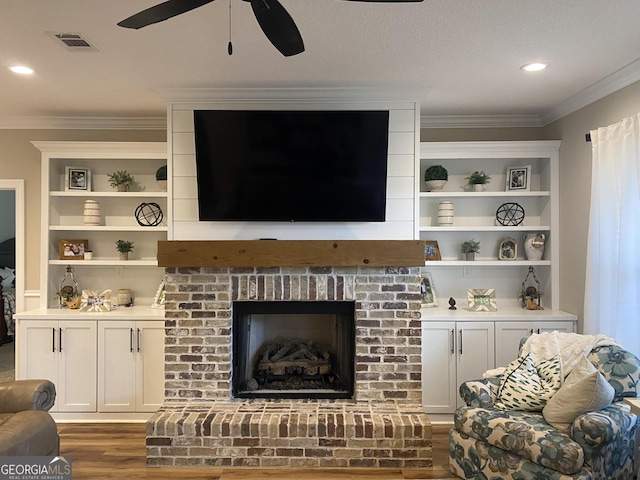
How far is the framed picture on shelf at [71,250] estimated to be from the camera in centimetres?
411

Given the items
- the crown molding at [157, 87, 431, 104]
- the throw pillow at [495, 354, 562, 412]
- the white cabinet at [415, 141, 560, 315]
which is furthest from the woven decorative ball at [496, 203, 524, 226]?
the throw pillow at [495, 354, 562, 412]

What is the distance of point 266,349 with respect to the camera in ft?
12.4

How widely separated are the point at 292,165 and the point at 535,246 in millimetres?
2322

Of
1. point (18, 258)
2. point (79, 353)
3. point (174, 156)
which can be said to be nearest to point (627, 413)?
point (174, 156)

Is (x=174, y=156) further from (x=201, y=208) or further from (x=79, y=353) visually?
(x=79, y=353)

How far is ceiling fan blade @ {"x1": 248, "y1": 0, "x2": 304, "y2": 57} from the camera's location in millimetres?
1557

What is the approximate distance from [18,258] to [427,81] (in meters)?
3.96

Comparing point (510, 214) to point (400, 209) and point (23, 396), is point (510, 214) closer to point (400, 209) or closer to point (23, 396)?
point (400, 209)

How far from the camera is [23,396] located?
2.62 metres

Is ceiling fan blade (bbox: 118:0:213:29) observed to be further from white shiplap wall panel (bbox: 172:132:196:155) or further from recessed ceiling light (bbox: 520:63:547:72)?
recessed ceiling light (bbox: 520:63:547:72)

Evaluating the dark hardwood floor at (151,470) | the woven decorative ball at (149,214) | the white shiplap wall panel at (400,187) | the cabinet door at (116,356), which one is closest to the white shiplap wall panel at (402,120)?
the white shiplap wall panel at (400,187)

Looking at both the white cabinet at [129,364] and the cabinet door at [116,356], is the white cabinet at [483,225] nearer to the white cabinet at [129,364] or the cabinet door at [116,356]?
the white cabinet at [129,364]

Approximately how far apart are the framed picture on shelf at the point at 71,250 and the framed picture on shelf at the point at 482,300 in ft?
11.6

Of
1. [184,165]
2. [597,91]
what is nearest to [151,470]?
[184,165]
